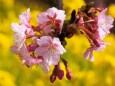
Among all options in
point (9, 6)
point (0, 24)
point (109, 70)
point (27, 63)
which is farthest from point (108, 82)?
point (27, 63)

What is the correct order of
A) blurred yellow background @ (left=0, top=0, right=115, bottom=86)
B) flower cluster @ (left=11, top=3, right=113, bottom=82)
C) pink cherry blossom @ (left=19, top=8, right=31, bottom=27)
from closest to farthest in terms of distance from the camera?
flower cluster @ (left=11, top=3, right=113, bottom=82) < pink cherry blossom @ (left=19, top=8, right=31, bottom=27) < blurred yellow background @ (left=0, top=0, right=115, bottom=86)

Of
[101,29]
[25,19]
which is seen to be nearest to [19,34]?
[25,19]

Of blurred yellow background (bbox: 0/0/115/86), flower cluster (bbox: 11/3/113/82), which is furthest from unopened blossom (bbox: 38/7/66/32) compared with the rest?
blurred yellow background (bbox: 0/0/115/86)

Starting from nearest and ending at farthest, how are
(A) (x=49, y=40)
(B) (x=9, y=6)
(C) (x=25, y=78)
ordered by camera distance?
(A) (x=49, y=40) < (C) (x=25, y=78) < (B) (x=9, y=6)

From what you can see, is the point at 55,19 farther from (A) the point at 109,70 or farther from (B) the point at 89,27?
(A) the point at 109,70

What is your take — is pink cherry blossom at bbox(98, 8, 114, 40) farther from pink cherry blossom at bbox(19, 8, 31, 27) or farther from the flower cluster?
pink cherry blossom at bbox(19, 8, 31, 27)

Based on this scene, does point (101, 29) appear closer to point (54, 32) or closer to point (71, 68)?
point (54, 32)
